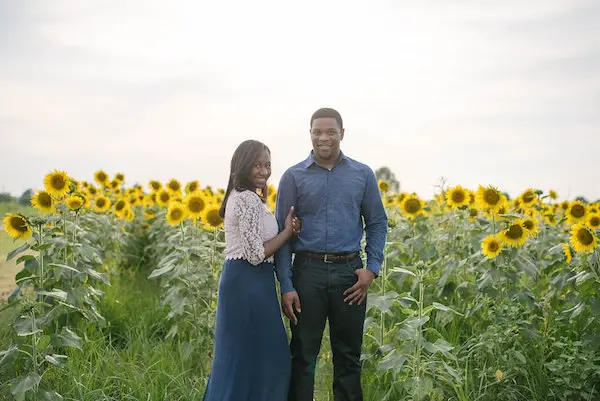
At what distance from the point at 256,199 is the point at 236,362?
1024 millimetres

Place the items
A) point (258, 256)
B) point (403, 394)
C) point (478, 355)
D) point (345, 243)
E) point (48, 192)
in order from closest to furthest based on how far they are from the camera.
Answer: point (258, 256) < point (345, 243) < point (403, 394) < point (478, 355) < point (48, 192)

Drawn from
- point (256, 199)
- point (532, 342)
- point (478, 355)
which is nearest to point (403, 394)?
point (478, 355)

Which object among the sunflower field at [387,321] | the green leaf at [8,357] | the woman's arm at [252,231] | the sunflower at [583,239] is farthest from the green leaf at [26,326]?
the sunflower at [583,239]

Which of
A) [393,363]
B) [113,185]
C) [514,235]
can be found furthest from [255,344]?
[113,185]

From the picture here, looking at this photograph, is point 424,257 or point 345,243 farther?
point 424,257

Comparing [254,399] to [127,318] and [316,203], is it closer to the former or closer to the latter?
[316,203]

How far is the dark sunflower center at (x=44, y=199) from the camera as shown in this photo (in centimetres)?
550

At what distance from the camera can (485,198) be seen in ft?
18.0

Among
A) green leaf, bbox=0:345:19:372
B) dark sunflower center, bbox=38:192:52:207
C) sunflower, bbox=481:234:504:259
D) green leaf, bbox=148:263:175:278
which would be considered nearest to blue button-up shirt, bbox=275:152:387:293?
sunflower, bbox=481:234:504:259

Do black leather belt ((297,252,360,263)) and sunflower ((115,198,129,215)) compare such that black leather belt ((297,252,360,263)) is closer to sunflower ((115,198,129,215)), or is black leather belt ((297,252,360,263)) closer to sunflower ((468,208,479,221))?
sunflower ((468,208,479,221))

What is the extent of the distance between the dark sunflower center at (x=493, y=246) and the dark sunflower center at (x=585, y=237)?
2.39 feet

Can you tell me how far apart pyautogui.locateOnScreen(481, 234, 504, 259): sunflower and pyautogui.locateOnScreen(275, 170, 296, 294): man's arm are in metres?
1.86

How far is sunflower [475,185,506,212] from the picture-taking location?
5.45m

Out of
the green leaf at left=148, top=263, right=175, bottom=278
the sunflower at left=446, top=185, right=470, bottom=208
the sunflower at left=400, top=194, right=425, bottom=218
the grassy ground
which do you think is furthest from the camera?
the grassy ground
